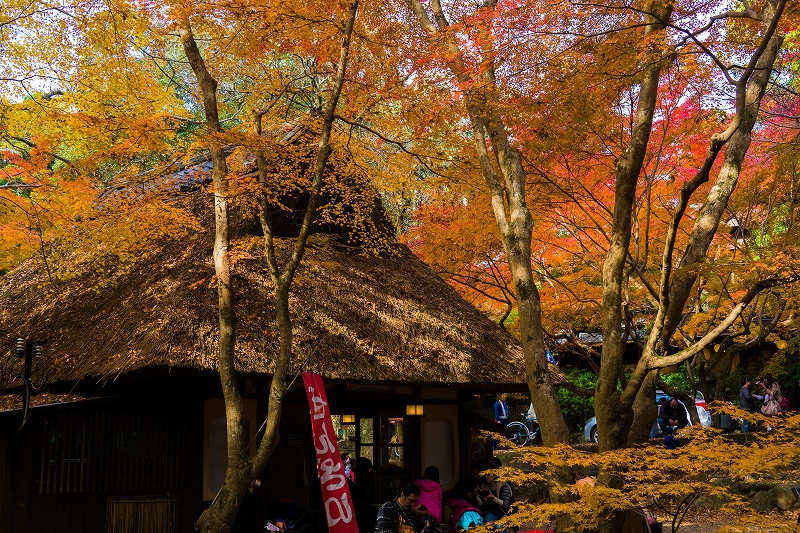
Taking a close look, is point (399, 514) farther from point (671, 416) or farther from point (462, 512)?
point (671, 416)

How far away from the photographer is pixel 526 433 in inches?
774

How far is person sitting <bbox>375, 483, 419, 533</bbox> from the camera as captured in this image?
24.2 feet

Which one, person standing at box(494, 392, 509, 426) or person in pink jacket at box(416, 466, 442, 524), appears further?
person standing at box(494, 392, 509, 426)

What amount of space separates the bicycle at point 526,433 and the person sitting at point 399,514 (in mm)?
11411

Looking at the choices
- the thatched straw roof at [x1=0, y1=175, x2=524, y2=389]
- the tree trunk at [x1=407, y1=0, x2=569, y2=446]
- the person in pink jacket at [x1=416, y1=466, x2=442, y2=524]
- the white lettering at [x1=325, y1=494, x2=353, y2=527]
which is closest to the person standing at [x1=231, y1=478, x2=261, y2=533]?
the white lettering at [x1=325, y1=494, x2=353, y2=527]

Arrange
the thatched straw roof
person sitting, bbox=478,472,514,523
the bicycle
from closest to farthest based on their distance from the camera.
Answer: the thatched straw roof < person sitting, bbox=478,472,514,523 < the bicycle

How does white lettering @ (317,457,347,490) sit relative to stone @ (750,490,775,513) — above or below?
above

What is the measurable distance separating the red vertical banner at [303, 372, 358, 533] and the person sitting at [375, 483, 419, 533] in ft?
1.25

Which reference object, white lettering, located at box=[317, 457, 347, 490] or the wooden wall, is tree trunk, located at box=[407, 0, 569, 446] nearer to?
white lettering, located at box=[317, 457, 347, 490]

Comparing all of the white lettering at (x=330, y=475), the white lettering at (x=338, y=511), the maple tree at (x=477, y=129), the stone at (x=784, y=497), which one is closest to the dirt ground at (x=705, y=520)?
the stone at (x=784, y=497)

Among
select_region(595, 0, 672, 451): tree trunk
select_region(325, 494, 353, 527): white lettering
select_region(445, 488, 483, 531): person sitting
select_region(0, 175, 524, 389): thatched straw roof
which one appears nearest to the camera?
select_region(595, 0, 672, 451): tree trunk

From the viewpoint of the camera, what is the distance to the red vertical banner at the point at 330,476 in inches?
299

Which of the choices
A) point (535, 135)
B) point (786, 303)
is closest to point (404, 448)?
point (535, 135)

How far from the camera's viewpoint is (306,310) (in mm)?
9836
